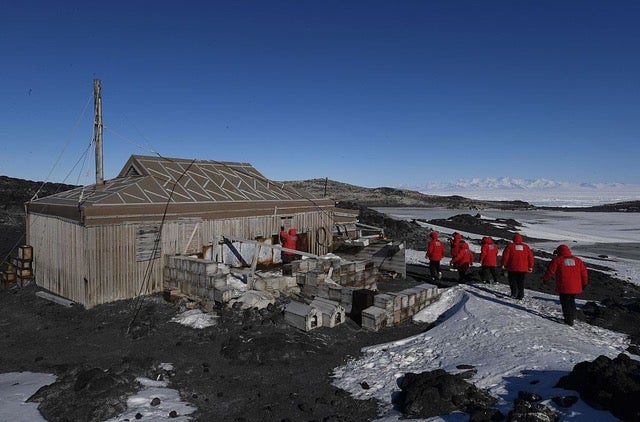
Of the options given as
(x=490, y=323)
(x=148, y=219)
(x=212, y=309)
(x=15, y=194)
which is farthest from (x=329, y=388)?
(x=15, y=194)

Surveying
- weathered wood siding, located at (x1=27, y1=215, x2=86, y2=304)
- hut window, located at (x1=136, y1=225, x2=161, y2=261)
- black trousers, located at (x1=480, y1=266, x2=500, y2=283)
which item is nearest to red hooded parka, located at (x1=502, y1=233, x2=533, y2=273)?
black trousers, located at (x1=480, y1=266, x2=500, y2=283)

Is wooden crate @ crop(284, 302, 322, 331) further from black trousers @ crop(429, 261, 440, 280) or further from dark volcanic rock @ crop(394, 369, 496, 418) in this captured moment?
black trousers @ crop(429, 261, 440, 280)

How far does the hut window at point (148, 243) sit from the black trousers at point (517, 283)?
34.7 feet

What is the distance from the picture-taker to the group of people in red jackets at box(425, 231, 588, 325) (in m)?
9.61

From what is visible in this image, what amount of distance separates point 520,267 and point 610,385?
6617 mm

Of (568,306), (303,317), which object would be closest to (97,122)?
(303,317)

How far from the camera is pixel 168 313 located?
37.7ft

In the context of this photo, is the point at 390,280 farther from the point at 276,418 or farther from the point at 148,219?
the point at 276,418

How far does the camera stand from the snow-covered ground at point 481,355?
6.50 m

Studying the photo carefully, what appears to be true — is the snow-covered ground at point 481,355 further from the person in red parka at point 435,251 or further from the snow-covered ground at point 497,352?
the person in red parka at point 435,251

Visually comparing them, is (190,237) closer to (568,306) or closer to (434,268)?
(434,268)

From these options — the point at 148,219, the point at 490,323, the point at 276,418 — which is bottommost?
the point at 276,418

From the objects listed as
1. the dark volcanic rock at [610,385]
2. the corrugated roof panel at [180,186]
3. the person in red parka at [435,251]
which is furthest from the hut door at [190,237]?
the dark volcanic rock at [610,385]

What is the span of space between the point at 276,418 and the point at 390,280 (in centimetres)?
1002
